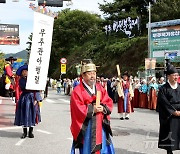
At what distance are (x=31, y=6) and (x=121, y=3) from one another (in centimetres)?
3017

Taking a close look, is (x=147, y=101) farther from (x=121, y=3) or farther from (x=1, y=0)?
(x=121, y=3)

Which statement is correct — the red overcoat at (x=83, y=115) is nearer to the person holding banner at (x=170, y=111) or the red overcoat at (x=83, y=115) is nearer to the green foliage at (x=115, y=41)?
the person holding banner at (x=170, y=111)

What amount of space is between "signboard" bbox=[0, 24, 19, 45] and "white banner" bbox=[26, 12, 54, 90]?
46351 mm

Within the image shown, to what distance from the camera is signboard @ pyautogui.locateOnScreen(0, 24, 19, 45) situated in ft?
179

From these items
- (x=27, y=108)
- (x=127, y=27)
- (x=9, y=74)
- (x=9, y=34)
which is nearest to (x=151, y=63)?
(x=9, y=74)

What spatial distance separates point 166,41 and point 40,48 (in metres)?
16.3

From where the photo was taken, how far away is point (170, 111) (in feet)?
21.4

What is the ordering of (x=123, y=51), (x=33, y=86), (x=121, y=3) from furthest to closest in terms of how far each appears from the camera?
(x=121, y=3), (x=123, y=51), (x=33, y=86)

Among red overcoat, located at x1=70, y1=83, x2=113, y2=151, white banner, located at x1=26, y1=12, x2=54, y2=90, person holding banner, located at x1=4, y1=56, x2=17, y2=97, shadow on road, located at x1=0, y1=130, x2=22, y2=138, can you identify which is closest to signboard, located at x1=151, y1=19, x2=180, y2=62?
person holding banner, located at x1=4, y1=56, x2=17, y2=97

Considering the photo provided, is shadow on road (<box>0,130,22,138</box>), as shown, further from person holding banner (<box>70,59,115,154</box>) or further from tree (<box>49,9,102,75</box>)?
tree (<box>49,9,102,75</box>)

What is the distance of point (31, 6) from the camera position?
9797 mm

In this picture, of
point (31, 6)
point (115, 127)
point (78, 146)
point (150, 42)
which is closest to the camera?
point (78, 146)

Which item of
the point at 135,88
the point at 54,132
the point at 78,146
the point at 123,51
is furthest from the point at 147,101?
the point at 123,51

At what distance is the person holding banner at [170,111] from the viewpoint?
654cm
